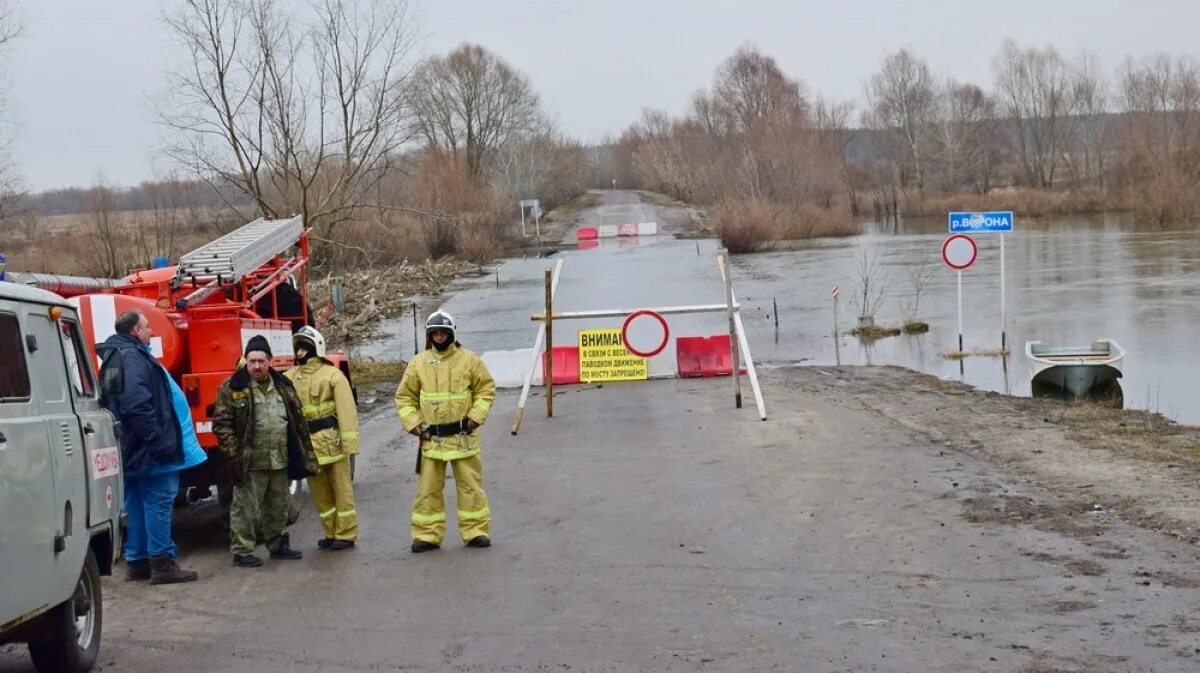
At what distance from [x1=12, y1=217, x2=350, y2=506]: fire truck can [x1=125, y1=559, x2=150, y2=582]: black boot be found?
907 mm

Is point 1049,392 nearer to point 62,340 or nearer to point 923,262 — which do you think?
point 62,340

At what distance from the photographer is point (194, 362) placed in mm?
10781

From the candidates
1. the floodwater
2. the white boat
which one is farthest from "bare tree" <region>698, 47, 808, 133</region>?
the white boat

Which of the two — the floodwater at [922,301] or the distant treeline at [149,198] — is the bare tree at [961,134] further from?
the distant treeline at [149,198]

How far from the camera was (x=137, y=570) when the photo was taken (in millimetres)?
9242

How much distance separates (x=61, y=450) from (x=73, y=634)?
906 mm

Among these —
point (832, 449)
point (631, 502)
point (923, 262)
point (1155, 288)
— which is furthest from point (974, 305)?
point (631, 502)

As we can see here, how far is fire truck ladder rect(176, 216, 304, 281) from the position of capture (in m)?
11.7

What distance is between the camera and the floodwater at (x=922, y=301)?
24.6 meters

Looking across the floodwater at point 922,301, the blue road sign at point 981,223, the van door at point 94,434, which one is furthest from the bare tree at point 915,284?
the van door at point 94,434

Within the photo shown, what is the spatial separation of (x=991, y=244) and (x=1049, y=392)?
158ft

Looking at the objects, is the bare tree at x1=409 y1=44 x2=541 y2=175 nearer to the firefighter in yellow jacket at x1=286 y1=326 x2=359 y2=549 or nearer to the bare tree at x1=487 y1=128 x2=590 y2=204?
the bare tree at x1=487 y1=128 x2=590 y2=204

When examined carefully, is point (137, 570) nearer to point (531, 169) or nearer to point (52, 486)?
point (52, 486)

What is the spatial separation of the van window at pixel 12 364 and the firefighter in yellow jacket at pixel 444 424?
3634 millimetres
